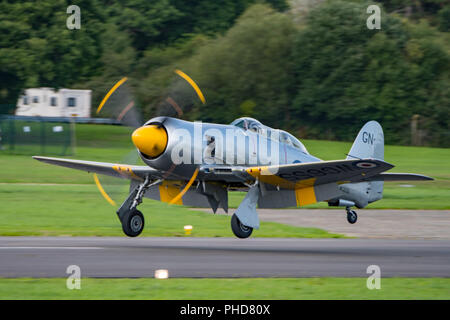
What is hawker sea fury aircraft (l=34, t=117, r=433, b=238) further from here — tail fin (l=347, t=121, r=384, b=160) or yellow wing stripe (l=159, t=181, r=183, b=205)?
tail fin (l=347, t=121, r=384, b=160)

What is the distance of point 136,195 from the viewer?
15273mm

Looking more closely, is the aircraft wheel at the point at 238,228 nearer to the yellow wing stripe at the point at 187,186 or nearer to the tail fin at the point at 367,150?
the yellow wing stripe at the point at 187,186

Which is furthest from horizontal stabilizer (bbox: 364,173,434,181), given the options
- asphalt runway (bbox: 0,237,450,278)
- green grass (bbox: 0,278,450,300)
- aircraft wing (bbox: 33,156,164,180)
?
aircraft wing (bbox: 33,156,164,180)

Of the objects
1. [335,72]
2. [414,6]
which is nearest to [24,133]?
[335,72]

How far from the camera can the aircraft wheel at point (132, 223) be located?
14.9m

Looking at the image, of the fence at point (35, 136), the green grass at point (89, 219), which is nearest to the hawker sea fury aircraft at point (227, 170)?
the green grass at point (89, 219)

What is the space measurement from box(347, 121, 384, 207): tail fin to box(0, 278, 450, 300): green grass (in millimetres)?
8084

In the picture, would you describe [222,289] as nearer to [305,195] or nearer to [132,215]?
[132,215]

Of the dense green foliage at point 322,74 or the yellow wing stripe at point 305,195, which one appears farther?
the dense green foliage at point 322,74

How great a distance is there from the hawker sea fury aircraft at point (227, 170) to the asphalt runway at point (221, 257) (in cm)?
85

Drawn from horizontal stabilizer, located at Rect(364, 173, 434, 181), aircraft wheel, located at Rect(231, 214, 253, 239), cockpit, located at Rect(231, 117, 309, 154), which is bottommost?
aircraft wheel, located at Rect(231, 214, 253, 239)

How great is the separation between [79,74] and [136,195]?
33.8 meters

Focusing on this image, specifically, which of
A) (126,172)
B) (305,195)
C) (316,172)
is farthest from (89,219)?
(316,172)

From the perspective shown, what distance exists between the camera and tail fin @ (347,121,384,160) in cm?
1833
